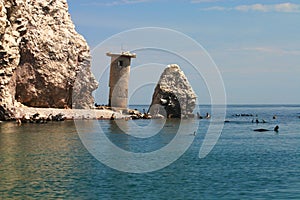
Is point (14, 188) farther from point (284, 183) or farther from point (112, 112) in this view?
point (112, 112)

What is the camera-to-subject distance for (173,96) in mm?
98812

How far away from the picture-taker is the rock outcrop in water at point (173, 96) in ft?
323

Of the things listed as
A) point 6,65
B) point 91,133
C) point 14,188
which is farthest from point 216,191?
point 6,65

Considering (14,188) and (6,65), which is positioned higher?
(6,65)

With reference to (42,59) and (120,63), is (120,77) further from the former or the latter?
(42,59)

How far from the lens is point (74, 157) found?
34375 mm

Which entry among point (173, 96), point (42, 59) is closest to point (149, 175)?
point (42, 59)

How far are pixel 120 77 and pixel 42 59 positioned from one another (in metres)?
15.4

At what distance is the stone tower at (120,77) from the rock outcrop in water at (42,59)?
156 inches

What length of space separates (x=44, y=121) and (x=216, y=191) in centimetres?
5069

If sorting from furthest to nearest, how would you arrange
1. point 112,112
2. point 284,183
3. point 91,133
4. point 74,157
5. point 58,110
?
point 112,112 → point 58,110 → point 91,133 → point 74,157 → point 284,183

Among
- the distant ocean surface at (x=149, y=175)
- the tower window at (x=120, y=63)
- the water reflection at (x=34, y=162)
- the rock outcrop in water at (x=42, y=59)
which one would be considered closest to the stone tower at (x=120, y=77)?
the tower window at (x=120, y=63)

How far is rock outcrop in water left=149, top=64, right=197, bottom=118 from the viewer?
98500 mm

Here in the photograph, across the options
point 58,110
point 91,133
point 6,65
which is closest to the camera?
point 91,133
